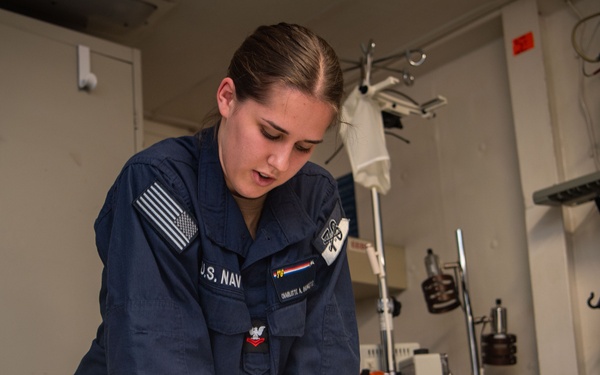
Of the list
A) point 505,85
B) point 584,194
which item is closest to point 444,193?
point 505,85

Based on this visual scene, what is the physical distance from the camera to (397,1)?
3143mm

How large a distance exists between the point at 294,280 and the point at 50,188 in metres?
1.57

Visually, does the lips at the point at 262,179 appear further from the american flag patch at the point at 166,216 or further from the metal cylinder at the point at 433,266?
the metal cylinder at the point at 433,266

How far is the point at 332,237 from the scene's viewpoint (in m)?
1.50

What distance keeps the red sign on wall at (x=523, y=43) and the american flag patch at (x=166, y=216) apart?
2.27 meters

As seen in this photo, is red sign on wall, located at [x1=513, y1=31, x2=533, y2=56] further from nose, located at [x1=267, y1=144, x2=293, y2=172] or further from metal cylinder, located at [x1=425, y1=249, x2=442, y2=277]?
nose, located at [x1=267, y1=144, x2=293, y2=172]

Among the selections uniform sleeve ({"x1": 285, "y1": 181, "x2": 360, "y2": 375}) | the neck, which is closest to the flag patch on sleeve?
uniform sleeve ({"x1": 285, "y1": 181, "x2": 360, "y2": 375})

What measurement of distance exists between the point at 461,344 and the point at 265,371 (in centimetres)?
207

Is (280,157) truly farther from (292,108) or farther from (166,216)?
(166,216)

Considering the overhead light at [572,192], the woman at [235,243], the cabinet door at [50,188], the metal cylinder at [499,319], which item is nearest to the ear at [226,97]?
the woman at [235,243]

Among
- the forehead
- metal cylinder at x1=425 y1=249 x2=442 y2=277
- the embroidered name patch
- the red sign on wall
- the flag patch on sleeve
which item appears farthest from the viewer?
the red sign on wall

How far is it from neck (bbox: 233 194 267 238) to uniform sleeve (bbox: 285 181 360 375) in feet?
0.44

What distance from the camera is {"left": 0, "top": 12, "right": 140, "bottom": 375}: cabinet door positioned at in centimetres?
250

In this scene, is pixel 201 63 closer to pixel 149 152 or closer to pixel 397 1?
pixel 397 1
